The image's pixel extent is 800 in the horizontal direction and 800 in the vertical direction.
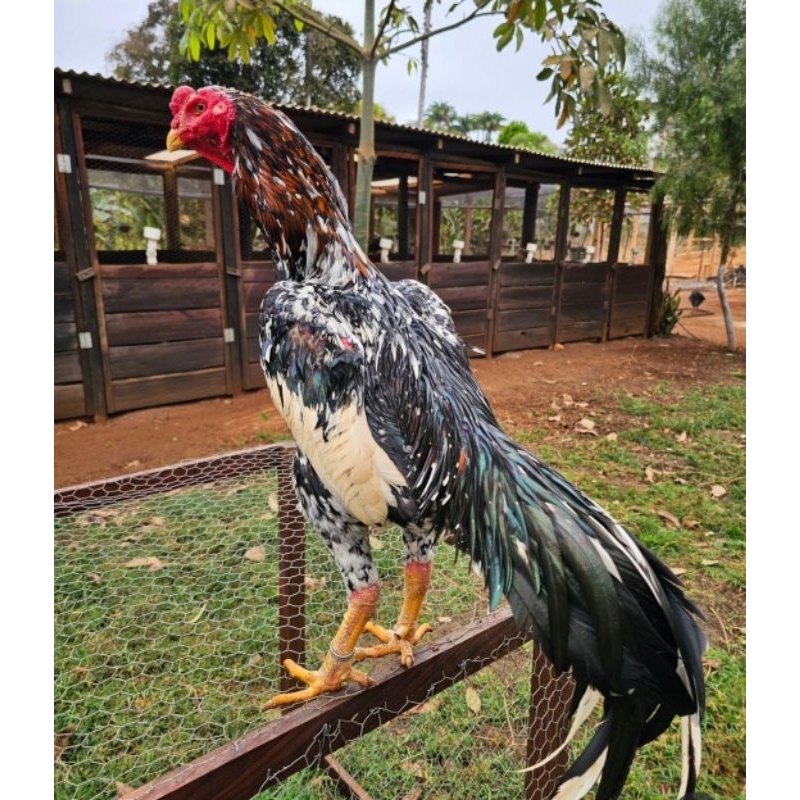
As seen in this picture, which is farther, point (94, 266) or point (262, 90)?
point (262, 90)

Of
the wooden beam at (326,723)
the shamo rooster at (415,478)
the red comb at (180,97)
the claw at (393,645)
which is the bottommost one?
the claw at (393,645)

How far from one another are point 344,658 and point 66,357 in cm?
416

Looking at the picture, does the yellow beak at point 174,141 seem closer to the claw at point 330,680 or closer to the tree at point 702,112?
the claw at point 330,680

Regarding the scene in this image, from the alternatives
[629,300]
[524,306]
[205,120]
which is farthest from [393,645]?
[629,300]

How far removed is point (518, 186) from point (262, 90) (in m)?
8.28

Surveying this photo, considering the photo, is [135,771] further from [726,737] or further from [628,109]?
[628,109]

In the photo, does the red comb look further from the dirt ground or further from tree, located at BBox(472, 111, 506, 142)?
tree, located at BBox(472, 111, 506, 142)

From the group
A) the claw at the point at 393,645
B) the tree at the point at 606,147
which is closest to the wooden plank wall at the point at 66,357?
the claw at the point at 393,645

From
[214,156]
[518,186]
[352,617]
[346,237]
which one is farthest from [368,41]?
[518,186]

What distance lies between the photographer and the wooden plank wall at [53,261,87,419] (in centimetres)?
419

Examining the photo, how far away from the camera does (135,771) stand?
1.51 m

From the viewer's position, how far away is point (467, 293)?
6688 mm

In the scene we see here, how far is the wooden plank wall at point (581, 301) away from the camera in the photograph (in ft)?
25.7

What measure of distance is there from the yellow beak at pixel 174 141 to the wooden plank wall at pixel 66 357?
3593 millimetres
